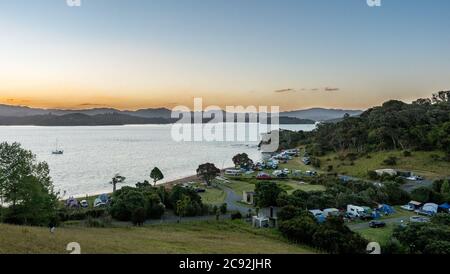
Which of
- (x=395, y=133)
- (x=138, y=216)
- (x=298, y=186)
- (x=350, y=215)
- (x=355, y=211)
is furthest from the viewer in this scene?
(x=395, y=133)

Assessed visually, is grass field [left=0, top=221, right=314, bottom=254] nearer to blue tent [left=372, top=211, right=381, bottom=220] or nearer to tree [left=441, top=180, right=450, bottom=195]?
blue tent [left=372, top=211, right=381, bottom=220]

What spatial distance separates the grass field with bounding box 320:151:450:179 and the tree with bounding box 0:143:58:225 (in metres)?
40.2

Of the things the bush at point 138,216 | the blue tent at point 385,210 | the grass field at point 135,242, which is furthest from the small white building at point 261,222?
the blue tent at point 385,210

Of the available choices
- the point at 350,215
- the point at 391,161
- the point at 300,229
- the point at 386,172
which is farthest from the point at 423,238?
the point at 391,161

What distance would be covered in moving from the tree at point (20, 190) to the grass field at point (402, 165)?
40.2 metres

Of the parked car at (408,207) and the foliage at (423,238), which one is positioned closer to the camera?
the foliage at (423,238)

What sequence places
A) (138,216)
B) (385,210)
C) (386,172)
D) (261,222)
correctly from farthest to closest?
1. (386,172)
2. (385,210)
3. (138,216)
4. (261,222)

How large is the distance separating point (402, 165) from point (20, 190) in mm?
46537

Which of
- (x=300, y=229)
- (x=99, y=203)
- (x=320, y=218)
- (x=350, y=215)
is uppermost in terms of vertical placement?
A: (x=300, y=229)

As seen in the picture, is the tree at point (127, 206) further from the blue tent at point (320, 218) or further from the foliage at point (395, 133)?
the foliage at point (395, 133)

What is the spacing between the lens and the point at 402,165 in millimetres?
49469

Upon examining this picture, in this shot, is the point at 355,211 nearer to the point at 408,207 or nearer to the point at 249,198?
the point at 408,207

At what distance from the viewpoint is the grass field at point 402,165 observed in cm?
4597

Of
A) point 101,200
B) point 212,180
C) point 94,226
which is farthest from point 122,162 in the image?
point 94,226
